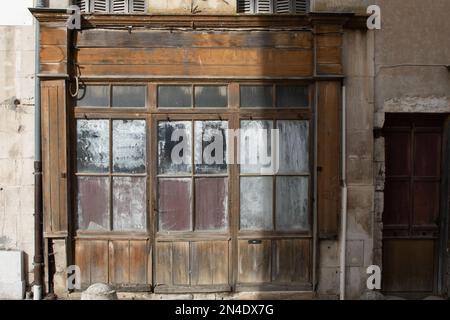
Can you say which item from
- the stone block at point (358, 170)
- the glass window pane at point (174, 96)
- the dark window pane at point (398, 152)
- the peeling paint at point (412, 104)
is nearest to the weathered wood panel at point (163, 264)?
the glass window pane at point (174, 96)

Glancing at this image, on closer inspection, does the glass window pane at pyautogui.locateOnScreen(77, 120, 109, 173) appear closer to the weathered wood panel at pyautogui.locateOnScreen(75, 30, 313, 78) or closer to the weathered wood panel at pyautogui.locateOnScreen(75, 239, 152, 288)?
the weathered wood panel at pyautogui.locateOnScreen(75, 30, 313, 78)

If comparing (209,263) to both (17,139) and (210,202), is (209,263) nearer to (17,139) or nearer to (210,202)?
(210,202)

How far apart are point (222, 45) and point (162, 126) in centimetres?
130

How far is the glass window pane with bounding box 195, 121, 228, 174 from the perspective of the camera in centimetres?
560

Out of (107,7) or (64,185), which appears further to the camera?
(107,7)

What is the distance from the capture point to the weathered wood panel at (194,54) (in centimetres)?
546

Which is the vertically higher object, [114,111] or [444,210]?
[114,111]

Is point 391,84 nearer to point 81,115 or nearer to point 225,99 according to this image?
point 225,99

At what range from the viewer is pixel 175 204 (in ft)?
18.4

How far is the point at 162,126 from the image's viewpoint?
5.57 meters

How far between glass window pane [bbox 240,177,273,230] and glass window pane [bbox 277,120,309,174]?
30 centimetres

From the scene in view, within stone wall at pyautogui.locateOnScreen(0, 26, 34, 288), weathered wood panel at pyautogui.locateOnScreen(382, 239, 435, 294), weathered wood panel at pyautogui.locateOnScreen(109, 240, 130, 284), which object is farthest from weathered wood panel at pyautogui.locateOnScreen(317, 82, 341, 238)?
stone wall at pyautogui.locateOnScreen(0, 26, 34, 288)

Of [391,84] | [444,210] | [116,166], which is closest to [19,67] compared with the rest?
[116,166]

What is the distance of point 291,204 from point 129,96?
2.56 m
